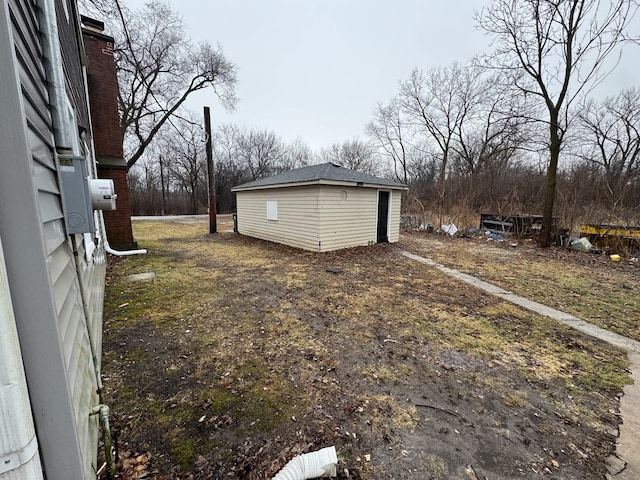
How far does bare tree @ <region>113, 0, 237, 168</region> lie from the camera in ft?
43.9

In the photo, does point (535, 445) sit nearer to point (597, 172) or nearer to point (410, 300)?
point (410, 300)

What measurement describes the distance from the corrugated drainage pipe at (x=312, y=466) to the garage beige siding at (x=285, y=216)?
22.1ft

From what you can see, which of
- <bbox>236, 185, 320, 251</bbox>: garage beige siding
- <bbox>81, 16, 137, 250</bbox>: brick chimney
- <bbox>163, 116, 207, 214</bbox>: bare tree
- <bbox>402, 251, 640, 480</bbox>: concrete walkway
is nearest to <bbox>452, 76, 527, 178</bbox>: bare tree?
<bbox>236, 185, 320, 251</bbox>: garage beige siding

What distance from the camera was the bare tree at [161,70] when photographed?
43.9ft

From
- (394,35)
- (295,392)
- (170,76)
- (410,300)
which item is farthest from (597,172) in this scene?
A: (170,76)

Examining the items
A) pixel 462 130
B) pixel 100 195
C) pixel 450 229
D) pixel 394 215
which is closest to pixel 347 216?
pixel 394 215

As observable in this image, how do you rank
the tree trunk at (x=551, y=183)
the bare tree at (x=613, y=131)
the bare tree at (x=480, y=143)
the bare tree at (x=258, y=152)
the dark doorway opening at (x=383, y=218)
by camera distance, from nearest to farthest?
1. the tree trunk at (x=551, y=183)
2. the dark doorway opening at (x=383, y=218)
3. the bare tree at (x=613, y=131)
4. the bare tree at (x=480, y=143)
5. the bare tree at (x=258, y=152)

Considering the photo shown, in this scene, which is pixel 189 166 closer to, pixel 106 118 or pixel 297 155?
pixel 297 155

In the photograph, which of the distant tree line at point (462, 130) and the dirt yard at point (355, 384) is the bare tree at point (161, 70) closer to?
the distant tree line at point (462, 130)

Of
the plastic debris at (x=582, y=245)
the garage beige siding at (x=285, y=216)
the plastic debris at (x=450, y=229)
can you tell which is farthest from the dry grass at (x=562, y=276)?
the garage beige siding at (x=285, y=216)

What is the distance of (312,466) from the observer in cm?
162

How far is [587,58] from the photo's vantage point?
27.1 ft

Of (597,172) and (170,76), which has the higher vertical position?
(170,76)

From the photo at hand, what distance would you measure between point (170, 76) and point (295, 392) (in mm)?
18567
